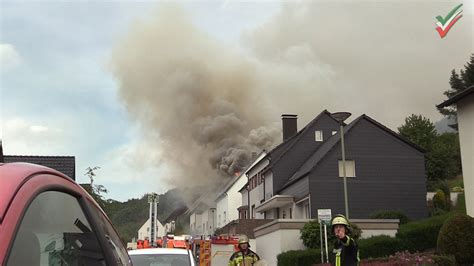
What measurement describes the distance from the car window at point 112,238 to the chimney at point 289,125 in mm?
46966

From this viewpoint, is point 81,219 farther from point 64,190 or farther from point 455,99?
point 455,99

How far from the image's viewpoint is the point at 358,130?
1480 inches

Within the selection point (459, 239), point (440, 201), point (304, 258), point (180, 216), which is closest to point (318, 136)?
point (440, 201)

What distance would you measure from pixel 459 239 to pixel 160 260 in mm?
12162

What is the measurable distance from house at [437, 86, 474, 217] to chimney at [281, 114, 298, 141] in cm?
2703

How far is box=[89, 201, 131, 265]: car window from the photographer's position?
2679 mm

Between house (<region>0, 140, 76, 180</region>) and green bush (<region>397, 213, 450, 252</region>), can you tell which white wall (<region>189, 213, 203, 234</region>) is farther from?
house (<region>0, 140, 76, 180</region>)

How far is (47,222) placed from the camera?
1993 millimetres

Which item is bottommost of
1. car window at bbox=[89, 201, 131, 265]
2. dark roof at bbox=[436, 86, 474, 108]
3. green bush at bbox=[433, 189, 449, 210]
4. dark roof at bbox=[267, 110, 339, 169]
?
car window at bbox=[89, 201, 131, 265]

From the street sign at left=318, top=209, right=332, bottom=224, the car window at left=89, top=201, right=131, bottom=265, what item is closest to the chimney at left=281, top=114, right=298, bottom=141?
the street sign at left=318, top=209, right=332, bottom=224

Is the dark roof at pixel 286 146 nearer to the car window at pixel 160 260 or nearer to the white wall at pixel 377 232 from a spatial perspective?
the white wall at pixel 377 232

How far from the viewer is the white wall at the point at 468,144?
22141 mm

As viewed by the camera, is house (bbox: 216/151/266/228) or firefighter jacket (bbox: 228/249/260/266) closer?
firefighter jacket (bbox: 228/249/260/266)

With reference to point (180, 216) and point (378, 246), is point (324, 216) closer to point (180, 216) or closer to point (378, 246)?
point (378, 246)
